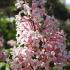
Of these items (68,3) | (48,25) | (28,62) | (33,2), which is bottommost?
(68,3)

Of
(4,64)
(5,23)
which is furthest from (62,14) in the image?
(4,64)

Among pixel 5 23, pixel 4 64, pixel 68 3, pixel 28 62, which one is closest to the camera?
pixel 28 62

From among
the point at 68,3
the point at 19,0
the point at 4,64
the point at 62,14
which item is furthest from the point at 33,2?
the point at 68,3

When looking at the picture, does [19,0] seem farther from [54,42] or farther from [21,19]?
[54,42]

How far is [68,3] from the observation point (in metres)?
38.7

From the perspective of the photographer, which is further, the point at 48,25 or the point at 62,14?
the point at 62,14

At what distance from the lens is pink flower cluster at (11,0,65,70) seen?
12.5ft

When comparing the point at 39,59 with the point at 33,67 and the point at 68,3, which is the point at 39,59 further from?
the point at 68,3

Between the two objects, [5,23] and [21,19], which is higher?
[21,19]

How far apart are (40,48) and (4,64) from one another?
1505 millimetres

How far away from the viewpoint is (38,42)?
3.78 metres

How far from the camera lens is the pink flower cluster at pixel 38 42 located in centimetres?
381

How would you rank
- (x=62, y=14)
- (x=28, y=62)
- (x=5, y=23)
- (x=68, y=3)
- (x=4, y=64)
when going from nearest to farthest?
1. (x=28, y=62)
2. (x=4, y=64)
3. (x=5, y=23)
4. (x=62, y=14)
5. (x=68, y=3)

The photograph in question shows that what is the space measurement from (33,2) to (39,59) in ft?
1.99
